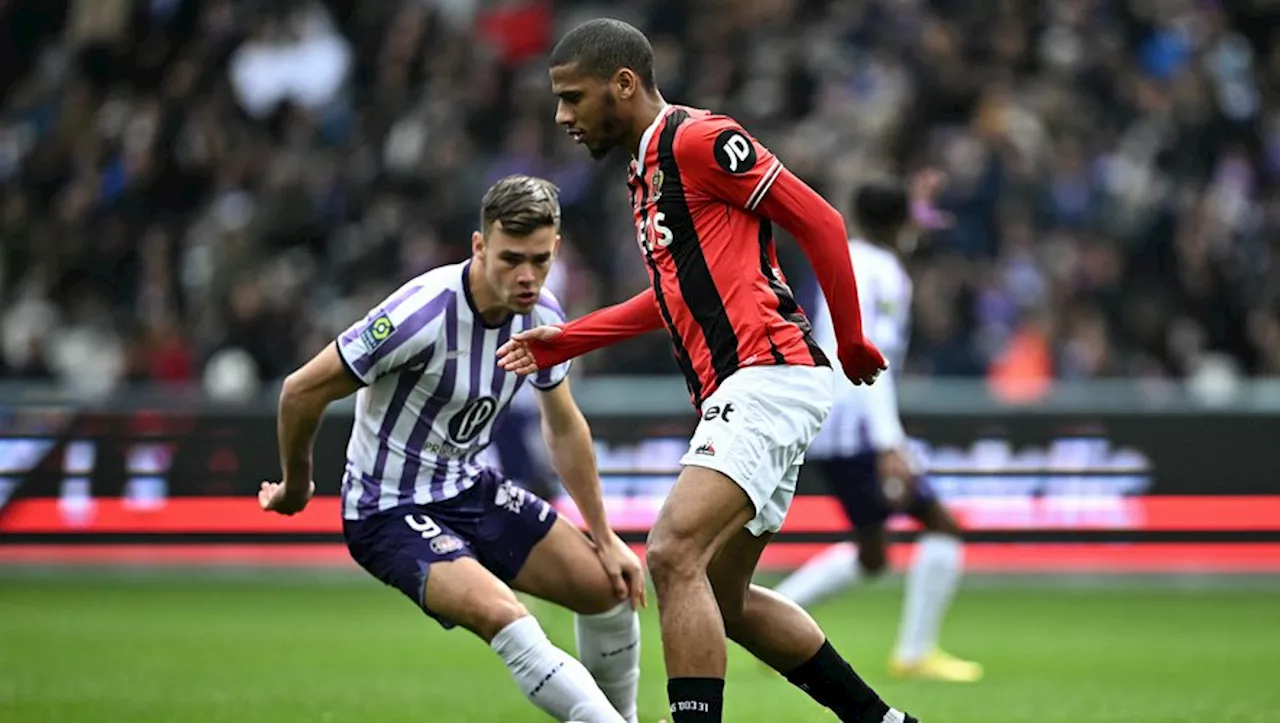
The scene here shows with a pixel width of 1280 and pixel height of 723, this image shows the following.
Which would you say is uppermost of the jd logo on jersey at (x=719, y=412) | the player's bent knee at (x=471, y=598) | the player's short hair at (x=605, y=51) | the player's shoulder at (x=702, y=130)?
the player's short hair at (x=605, y=51)

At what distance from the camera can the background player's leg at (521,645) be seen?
21.5 feet

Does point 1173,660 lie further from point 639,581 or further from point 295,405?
point 295,405

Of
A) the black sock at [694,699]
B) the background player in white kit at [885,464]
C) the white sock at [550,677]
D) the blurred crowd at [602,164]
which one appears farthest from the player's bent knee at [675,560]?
the blurred crowd at [602,164]

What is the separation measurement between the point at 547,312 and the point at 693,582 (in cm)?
157

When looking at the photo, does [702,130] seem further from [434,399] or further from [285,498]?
[285,498]

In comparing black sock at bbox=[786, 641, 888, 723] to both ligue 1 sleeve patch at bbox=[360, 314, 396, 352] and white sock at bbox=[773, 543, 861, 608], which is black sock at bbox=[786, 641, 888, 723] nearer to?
ligue 1 sleeve patch at bbox=[360, 314, 396, 352]

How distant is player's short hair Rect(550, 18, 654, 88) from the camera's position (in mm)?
6250

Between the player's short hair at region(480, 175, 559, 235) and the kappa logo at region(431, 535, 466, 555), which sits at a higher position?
the player's short hair at region(480, 175, 559, 235)

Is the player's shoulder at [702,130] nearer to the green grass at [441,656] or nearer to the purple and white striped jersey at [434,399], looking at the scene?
the purple and white striped jersey at [434,399]

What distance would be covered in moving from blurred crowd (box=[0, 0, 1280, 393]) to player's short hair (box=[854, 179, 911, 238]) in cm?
572

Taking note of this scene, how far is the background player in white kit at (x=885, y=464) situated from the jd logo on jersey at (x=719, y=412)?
403 cm

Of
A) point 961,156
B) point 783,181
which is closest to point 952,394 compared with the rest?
point 961,156

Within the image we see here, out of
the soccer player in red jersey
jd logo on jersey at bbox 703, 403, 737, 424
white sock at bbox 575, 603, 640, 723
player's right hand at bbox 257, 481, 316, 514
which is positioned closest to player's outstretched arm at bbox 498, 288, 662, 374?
the soccer player in red jersey

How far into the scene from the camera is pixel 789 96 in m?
18.5
